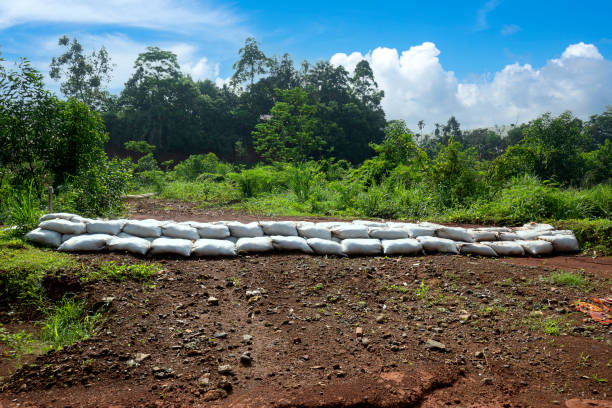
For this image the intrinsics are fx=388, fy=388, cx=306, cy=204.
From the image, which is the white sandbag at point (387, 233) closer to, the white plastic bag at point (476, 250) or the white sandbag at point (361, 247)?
the white sandbag at point (361, 247)

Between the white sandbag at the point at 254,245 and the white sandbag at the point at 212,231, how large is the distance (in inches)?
9.5

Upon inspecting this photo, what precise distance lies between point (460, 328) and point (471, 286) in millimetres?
823

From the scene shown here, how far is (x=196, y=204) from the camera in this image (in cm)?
824

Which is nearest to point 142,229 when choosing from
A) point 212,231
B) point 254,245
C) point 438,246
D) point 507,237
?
point 212,231

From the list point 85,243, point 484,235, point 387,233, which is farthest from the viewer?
point 484,235

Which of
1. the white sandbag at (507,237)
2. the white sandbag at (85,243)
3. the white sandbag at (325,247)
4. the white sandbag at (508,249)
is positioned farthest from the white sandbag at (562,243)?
the white sandbag at (85,243)

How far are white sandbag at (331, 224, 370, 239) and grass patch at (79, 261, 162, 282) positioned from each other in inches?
76.6

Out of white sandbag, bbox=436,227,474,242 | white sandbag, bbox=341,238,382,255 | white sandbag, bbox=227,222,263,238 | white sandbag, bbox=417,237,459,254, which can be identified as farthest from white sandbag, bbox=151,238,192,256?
white sandbag, bbox=436,227,474,242

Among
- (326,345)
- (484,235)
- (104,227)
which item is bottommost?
(326,345)

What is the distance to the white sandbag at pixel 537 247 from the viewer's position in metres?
4.41

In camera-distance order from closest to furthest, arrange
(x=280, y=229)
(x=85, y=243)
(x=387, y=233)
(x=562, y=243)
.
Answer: (x=85, y=243), (x=280, y=229), (x=387, y=233), (x=562, y=243)

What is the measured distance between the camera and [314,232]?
433 cm

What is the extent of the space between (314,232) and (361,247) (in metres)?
0.56

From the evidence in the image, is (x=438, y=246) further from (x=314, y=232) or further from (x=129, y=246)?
(x=129, y=246)
